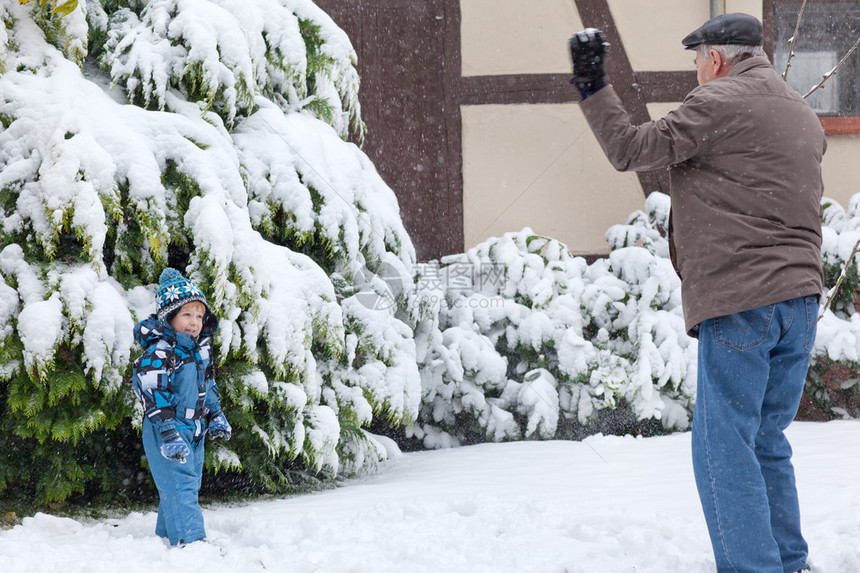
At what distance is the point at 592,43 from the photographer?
7.81 ft

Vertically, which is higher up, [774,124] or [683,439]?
[774,124]

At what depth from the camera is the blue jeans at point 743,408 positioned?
7.60ft

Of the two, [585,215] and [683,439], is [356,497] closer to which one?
[683,439]

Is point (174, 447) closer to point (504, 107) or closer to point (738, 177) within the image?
point (738, 177)

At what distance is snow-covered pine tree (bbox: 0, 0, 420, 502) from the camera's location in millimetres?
3299

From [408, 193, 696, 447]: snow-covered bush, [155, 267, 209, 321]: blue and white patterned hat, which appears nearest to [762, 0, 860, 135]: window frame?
[408, 193, 696, 447]: snow-covered bush

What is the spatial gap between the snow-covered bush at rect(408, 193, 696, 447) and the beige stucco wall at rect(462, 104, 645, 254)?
1.06 m

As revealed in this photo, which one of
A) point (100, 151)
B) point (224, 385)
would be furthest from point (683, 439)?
point (100, 151)

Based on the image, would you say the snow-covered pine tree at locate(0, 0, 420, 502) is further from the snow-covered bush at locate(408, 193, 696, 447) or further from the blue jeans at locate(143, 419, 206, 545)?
the snow-covered bush at locate(408, 193, 696, 447)

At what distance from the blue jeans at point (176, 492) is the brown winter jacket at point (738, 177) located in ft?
6.26

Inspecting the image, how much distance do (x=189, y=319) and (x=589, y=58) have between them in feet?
5.89

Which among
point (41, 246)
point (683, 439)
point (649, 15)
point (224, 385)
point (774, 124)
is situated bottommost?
point (683, 439)

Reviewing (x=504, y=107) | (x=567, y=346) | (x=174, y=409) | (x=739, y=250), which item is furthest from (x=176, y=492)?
(x=504, y=107)

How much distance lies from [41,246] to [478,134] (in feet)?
13.4
